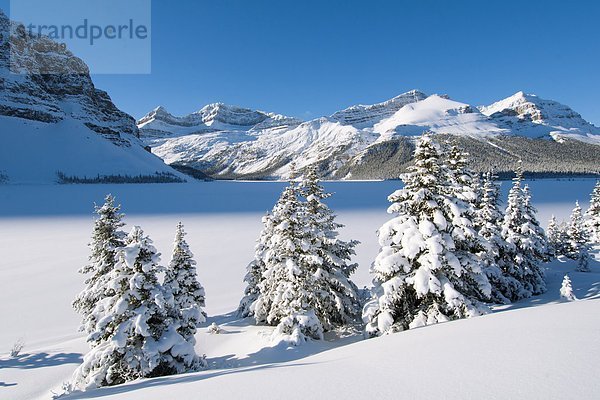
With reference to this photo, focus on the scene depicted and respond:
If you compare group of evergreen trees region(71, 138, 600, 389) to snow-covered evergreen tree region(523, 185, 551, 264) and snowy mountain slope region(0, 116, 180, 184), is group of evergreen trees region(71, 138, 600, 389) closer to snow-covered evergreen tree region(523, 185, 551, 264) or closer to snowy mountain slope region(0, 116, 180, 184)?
snow-covered evergreen tree region(523, 185, 551, 264)

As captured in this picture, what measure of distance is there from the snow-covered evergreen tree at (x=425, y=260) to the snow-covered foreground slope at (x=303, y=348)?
176 centimetres

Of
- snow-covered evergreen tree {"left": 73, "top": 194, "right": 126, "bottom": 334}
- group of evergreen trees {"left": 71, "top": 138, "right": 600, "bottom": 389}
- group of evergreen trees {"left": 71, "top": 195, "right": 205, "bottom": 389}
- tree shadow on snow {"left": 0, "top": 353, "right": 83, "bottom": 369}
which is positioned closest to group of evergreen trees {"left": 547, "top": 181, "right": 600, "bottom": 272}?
group of evergreen trees {"left": 71, "top": 138, "right": 600, "bottom": 389}

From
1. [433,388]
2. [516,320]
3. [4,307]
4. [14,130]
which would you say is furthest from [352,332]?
[14,130]

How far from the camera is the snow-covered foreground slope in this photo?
14.4 ft

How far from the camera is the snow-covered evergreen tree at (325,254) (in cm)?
1511

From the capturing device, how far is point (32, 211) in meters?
61.9

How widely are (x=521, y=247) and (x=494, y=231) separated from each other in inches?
123

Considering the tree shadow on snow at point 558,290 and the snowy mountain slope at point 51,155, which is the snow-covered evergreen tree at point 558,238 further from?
the snowy mountain slope at point 51,155

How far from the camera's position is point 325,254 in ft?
50.8

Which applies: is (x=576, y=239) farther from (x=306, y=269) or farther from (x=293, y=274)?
(x=293, y=274)

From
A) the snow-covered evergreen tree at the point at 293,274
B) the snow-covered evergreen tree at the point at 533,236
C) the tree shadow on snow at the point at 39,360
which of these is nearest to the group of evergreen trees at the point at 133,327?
the snow-covered evergreen tree at the point at 293,274

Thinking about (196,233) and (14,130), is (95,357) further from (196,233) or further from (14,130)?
(14,130)

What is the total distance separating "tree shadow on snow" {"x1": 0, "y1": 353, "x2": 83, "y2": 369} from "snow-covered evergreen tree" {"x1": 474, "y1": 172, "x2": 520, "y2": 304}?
68.8ft

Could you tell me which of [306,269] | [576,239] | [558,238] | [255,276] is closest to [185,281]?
[255,276]
